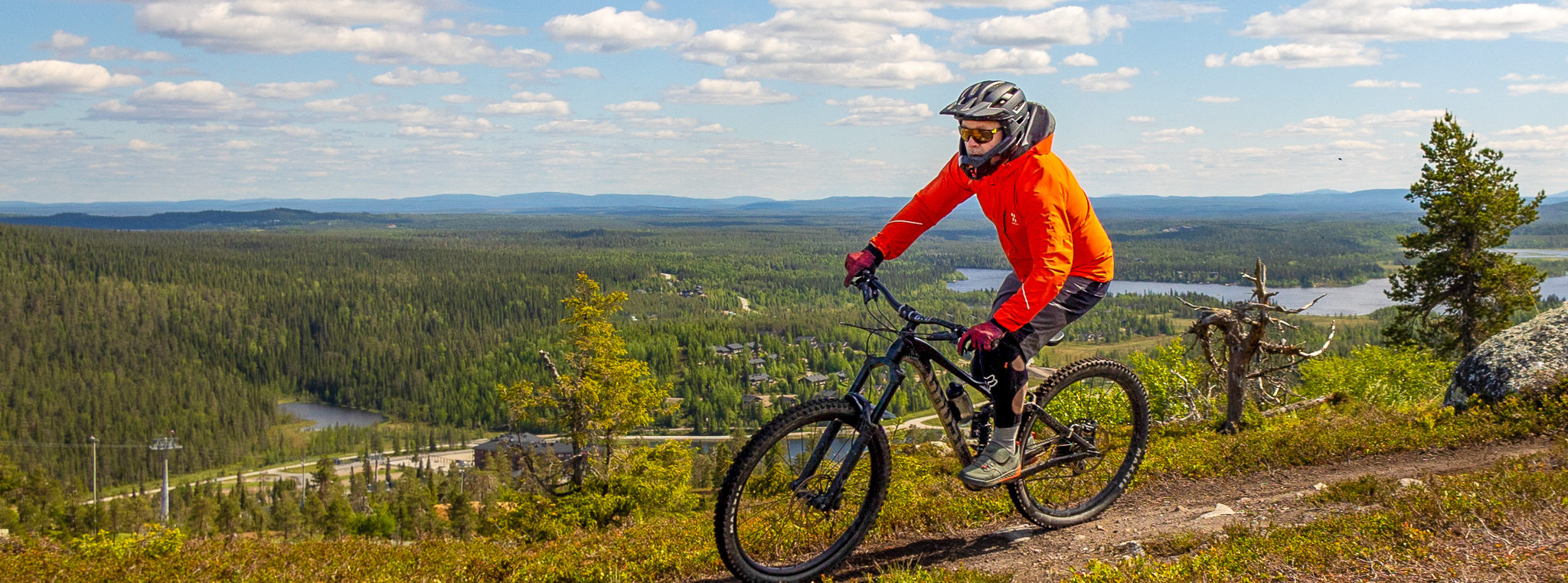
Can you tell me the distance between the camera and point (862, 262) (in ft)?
21.8

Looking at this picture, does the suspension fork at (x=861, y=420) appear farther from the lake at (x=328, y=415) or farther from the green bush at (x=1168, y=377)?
the lake at (x=328, y=415)


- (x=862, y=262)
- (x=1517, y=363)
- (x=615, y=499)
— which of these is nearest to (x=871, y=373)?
(x=862, y=262)

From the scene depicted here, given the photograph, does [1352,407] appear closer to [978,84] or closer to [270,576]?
[978,84]

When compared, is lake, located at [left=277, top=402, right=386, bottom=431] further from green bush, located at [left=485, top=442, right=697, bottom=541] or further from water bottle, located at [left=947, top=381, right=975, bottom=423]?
water bottle, located at [left=947, top=381, right=975, bottom=423]

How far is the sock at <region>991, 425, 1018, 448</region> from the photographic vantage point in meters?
6.84

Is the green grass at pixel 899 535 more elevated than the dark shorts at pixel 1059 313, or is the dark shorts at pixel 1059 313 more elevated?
the dark shorts at pixel 1059 313

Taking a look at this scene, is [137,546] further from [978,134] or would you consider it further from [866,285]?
[978,134]

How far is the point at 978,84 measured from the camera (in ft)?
20.7

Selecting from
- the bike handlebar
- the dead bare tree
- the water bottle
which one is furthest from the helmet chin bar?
the dead bare tree

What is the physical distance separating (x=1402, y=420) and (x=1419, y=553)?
259 inches

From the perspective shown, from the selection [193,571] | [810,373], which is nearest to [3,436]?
[810,373]

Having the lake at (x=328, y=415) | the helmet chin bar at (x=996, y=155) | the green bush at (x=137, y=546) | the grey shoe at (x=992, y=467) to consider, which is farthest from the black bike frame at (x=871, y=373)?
the lake at (x=328, y=415)

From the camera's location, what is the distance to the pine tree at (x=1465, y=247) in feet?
104

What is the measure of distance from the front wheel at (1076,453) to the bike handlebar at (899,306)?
4.49ft
